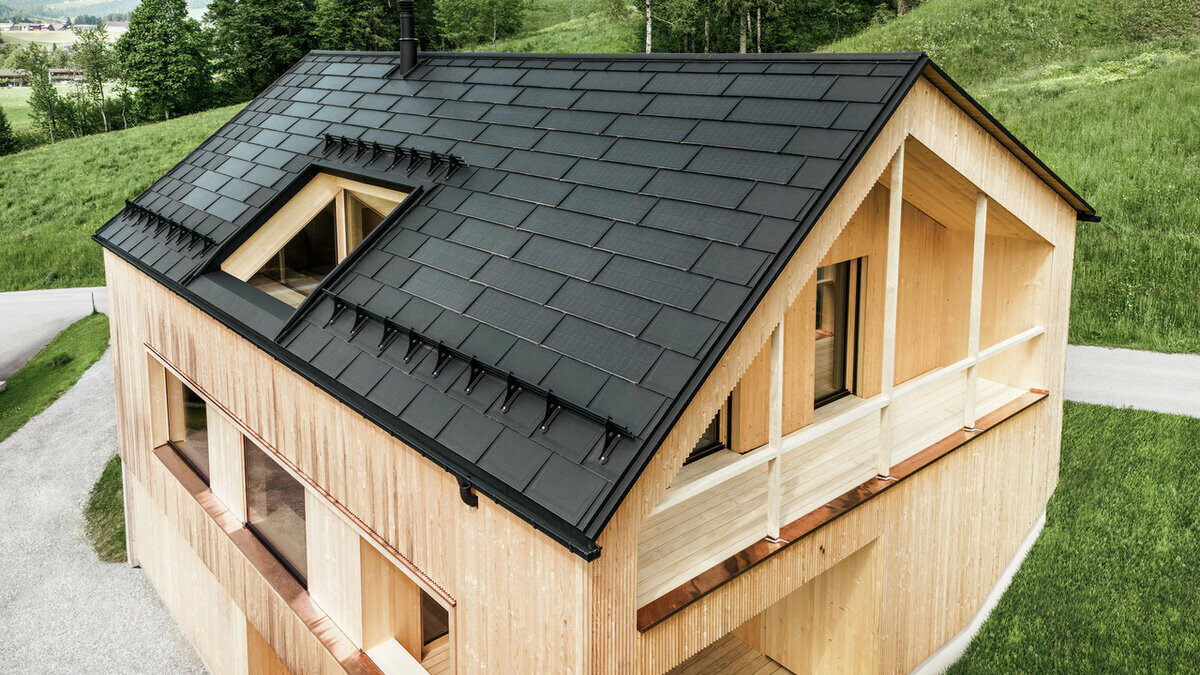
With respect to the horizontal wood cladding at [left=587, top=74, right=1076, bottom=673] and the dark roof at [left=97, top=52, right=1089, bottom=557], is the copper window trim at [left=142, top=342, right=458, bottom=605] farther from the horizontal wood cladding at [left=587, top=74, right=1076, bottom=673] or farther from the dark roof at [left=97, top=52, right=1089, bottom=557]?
the horizontal wood cladding at [left=587, top=74, right=1076, bottom=673]

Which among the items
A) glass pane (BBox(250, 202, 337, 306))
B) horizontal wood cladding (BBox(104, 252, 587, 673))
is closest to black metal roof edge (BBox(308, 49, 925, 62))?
glass pane (BBox(250, 202, 337, 306))

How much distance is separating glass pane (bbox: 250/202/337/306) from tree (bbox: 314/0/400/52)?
151 feet

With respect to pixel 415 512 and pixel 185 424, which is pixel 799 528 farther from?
pixel 185 424

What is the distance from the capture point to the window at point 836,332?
8.26 m

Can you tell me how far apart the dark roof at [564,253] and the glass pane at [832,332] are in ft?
8.83

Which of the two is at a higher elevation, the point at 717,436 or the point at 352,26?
the point at 352,26

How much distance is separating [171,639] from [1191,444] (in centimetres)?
1375

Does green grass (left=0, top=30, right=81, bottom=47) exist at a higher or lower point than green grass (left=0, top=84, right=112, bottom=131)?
higher

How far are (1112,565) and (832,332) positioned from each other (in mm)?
4796

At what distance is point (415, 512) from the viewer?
17.2 ft

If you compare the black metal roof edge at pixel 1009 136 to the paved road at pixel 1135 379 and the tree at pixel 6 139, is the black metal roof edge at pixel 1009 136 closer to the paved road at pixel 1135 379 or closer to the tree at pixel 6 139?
the paved road at pixel 1135 379

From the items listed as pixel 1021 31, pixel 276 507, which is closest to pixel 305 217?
pixel 276 507

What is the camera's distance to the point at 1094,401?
12719 mm

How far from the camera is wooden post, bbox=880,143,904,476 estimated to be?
5.66m
